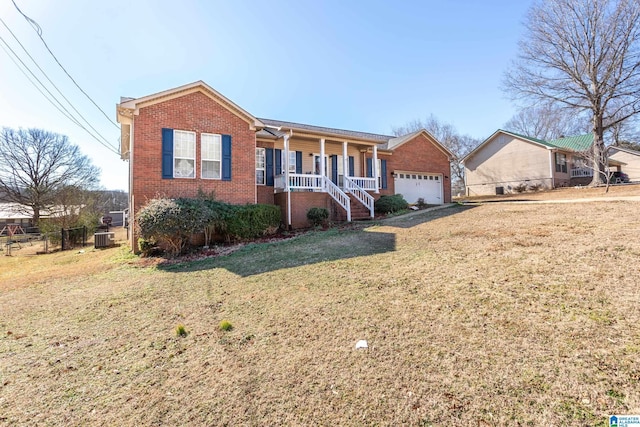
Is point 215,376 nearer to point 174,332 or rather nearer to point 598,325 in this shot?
point 174,332

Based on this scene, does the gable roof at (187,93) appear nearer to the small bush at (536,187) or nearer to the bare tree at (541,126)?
the small bush at (536,187)

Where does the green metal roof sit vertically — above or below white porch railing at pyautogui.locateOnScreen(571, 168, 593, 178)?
above

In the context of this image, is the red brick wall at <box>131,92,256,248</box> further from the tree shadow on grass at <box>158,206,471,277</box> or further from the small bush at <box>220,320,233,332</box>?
the small bush at <box>220,320,233,332</box>

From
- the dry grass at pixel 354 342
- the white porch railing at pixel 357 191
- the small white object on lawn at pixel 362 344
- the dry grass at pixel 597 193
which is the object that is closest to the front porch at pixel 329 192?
the white porch railing at pixel 357 191

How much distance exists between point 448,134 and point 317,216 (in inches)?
1577

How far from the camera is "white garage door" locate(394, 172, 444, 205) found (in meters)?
20.0

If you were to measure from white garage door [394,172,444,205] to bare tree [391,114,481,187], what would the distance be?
26826mm

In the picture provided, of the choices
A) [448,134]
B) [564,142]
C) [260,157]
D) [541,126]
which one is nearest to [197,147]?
[260,157]

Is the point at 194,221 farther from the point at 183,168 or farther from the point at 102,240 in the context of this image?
the point at 102,240

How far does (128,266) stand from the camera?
8859 mm

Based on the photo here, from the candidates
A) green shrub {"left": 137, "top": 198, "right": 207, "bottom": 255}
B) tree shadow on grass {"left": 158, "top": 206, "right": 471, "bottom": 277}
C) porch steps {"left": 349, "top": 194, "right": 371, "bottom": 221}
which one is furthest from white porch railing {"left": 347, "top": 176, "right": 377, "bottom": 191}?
green shrub {"left": 137, "top": 198, "right": 207, "bottom": 255}

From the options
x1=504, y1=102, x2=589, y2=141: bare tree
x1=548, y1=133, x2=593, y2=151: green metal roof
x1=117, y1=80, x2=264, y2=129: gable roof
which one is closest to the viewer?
x1=117, y1=80, x2=264, y2=129: gable roof

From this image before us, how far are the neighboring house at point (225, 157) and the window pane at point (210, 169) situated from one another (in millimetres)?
26

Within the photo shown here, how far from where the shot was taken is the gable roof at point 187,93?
34.4 feet
